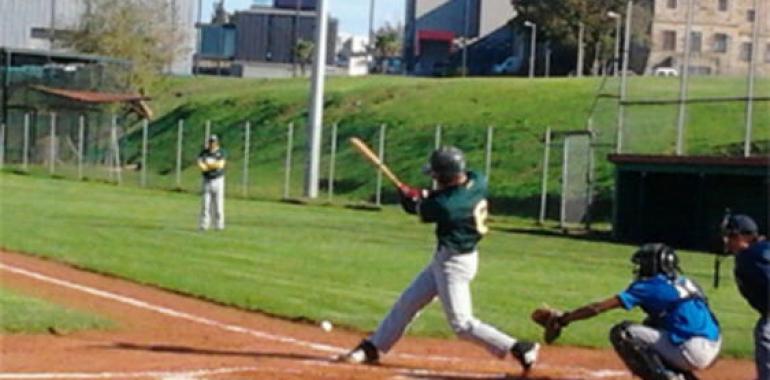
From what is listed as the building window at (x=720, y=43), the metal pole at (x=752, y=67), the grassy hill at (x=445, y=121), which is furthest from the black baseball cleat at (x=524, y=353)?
the building window at (x=720, y=43)

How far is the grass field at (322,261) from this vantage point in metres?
17.8

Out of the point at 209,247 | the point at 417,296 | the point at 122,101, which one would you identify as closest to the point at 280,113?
the point at 122,101

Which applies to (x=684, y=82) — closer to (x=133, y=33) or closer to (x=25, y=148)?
(x=25, y=148)

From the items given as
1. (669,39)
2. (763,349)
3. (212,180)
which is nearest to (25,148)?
(669,39)

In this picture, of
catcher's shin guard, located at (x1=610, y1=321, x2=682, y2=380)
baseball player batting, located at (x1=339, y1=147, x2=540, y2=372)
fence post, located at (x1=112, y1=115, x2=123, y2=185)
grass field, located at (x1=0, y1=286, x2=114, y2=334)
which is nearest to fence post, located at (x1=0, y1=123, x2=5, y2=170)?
fence post, located at (x1=112, y1=115, x2=123, y2=185)

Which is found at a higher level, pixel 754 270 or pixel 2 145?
pixel 754 270

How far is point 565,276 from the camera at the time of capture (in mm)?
23266

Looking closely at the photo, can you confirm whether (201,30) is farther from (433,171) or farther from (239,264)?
(433,171)

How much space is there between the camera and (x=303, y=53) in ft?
381

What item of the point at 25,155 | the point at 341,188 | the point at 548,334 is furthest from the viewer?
the point at 25,155

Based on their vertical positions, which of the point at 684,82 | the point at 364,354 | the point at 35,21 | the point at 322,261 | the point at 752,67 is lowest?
the point at 322,261

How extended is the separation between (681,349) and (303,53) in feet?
348

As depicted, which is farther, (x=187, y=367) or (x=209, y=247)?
(x=209, y=247)

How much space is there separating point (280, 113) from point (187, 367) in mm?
62187
